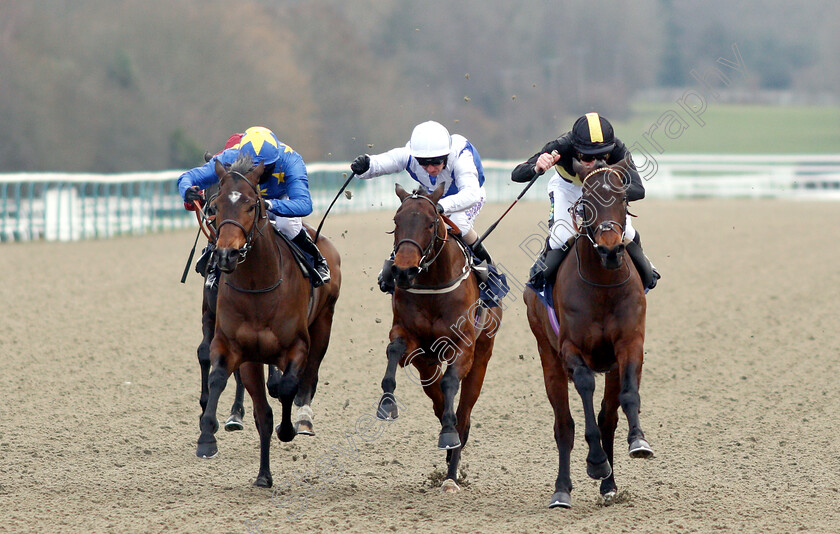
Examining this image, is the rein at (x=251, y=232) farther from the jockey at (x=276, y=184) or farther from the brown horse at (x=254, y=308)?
the jockey at (x=276, y=184)

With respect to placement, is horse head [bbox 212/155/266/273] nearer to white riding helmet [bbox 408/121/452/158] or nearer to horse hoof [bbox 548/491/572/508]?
white riding helmet [bbox 408/121/452/158]

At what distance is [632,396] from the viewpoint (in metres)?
5.30

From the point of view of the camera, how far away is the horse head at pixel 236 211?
17.5 ft

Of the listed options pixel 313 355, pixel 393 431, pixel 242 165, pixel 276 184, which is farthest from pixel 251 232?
pixel 393 431

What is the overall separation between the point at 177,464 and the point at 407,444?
59.3 inches

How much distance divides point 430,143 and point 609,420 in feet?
6.01

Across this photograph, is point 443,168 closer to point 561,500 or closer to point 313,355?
point 313,355

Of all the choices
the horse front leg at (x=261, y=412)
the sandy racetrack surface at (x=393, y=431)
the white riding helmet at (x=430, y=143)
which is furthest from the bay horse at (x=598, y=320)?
the horse front leg at (x=261, y=412)

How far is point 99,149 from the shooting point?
34.3m

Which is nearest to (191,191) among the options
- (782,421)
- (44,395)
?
(44,395)

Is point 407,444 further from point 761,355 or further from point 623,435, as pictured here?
point 761,355

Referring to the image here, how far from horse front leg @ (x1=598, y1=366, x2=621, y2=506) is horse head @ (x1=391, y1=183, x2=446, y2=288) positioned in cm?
115

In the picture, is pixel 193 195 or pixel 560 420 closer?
pixel 560 420

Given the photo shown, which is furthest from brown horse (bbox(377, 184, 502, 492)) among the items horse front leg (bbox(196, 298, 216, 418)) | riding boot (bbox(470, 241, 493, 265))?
horse front leg (bbox(196, 298, 216, 418))
